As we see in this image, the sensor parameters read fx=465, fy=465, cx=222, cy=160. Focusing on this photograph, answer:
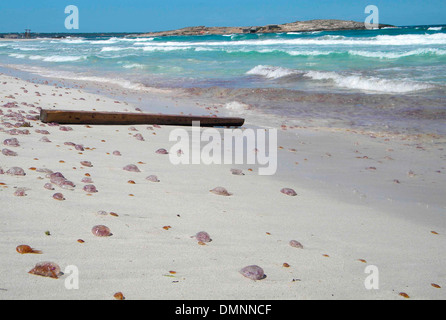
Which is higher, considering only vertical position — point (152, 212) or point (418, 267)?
point (152, 212)

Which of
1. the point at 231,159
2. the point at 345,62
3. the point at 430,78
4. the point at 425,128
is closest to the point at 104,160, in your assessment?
the point at 231,159

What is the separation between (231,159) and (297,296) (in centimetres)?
332

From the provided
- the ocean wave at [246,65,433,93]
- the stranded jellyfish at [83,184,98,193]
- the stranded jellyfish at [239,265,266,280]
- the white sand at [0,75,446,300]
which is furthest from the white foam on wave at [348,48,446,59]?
the stranded jellyfish at [239,265,266,280]

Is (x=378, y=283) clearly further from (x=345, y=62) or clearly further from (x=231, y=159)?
(x=345, y=62)

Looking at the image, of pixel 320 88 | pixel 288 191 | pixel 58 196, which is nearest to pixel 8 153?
pixel 58 196

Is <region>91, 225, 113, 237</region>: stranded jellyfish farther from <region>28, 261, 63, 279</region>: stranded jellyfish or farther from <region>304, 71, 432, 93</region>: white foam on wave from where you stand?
<region>304, 71, 432, 93</region>: white foam on wave

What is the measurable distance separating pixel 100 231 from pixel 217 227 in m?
0.82

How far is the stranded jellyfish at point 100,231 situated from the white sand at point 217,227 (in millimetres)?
41

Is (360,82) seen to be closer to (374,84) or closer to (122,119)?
(374,84)

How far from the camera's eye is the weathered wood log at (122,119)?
20.6 feet

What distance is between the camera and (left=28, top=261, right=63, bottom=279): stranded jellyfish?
217cm

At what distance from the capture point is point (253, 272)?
8.00 ft

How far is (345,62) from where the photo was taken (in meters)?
22.2

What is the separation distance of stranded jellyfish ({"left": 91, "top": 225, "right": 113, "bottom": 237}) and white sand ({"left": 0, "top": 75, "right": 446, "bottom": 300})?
0.04m
